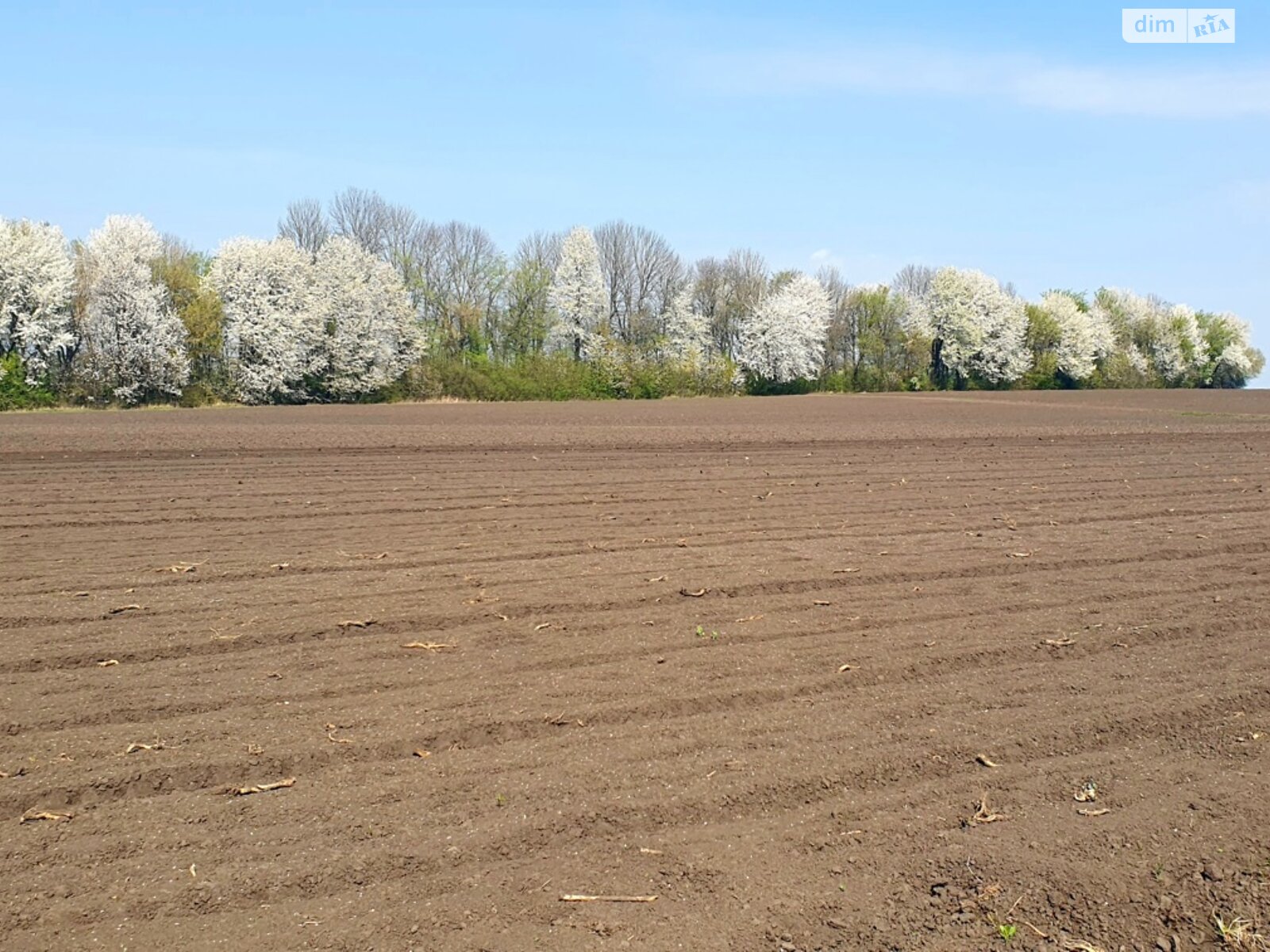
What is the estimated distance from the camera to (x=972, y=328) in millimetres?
91250

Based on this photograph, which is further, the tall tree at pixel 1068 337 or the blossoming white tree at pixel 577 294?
the tall tree at pixel 1068 337

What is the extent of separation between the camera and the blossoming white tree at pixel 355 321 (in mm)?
64750

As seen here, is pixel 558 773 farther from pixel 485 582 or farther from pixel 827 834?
pixel 485 582

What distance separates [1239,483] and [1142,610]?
11571mm

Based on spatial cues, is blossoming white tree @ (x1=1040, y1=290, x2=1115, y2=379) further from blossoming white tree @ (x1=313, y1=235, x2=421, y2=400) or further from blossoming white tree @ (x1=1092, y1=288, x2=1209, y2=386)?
blossoming white tree @ (x1=313, y1=235, x2=421, y2=400)

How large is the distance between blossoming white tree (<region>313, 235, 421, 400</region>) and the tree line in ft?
0.39

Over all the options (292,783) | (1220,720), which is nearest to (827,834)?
(292,783)

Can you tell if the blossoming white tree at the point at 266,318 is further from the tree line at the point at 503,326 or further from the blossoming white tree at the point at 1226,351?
the blossoming white tree at the point at 1226,351

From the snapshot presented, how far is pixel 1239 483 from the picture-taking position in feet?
63.4

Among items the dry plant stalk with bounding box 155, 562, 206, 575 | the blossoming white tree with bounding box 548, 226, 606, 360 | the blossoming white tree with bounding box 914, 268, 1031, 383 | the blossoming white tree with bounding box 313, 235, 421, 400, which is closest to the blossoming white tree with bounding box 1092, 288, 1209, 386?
the blossoming white tree with bounding box 914, 268, 1031, 383

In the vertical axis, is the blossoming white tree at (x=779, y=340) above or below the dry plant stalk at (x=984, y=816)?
above

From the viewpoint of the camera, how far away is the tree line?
57031 millimetres

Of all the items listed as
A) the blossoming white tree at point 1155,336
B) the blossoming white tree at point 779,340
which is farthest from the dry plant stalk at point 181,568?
the blossoming white tree at point 1155,336

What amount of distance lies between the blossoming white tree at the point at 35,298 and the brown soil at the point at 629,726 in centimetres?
4688
